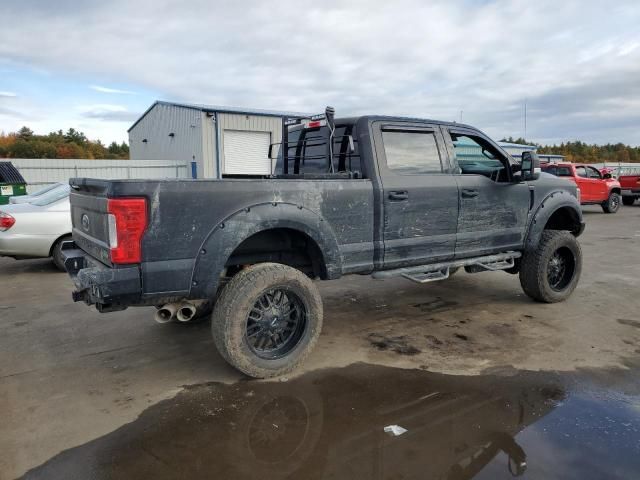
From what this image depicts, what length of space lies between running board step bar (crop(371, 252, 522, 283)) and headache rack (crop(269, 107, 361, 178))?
3.24ft

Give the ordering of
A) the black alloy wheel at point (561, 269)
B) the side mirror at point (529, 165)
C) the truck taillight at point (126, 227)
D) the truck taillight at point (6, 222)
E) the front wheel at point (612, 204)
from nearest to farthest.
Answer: the truck taillight at point (126, 227), the side mirror at point (529, 165), the black alloy wheel at point (561, 269), the truck taillight at point (6, 222), the front wheel at point (612, 204)

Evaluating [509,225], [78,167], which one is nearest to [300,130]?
[509,225]

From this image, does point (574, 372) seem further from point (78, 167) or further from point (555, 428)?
point (78, 167)

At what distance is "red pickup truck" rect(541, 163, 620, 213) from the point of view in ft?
56.6

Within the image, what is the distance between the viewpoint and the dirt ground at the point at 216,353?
339 cm

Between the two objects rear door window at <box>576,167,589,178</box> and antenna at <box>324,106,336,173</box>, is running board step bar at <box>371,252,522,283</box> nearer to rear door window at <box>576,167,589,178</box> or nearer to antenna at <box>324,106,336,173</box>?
antenna at <box>324,106,336,173</box>

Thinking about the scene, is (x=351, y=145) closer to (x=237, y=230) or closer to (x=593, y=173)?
(x=237, y=230)

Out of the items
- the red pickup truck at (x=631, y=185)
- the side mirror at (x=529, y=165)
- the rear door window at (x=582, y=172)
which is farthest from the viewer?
the red pickup truck at (x=631, y=185)

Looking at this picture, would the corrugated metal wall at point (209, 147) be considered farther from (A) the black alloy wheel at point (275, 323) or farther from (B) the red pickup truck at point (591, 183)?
(A) the black alloy wheel at point (275, 323)

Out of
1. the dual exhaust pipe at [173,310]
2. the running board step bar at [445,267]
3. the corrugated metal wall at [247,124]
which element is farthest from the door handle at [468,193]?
the corrugated metal wall at [247,124]

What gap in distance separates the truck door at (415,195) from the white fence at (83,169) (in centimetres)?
1905

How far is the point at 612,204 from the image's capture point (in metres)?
18.6

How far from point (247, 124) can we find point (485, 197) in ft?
65.7

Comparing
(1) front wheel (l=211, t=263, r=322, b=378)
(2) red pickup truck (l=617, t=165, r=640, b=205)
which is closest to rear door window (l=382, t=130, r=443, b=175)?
(1) front wheel (l=211, t=263, r=322, b=378)
